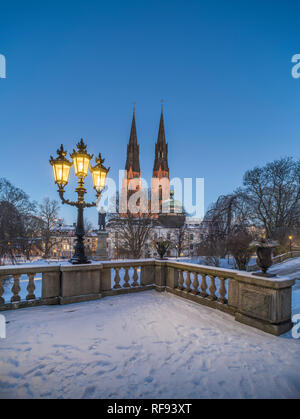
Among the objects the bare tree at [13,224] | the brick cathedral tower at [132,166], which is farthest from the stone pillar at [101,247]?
the brick cathedral tower at [132,166]

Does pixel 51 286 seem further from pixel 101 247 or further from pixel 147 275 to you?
pixel 101 247

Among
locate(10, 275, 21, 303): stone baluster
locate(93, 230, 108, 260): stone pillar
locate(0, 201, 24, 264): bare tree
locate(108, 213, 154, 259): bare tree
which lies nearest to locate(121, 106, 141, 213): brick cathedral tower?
locate(108, 213, 154, 259): bare tree

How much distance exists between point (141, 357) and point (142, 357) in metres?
0.01

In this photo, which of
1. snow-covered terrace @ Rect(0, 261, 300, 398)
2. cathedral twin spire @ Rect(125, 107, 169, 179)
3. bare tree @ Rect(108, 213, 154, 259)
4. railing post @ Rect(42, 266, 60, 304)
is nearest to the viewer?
snow-covered terrace @ Rect(0, 261, 300, 398)

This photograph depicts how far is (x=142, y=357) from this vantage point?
2.92 meters

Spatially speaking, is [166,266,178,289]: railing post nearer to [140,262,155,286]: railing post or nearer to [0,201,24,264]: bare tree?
[140,262,155,286]: railing post

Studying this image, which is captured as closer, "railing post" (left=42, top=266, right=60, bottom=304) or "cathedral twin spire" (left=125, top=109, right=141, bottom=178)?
"railing post" (left=42, top=266, right=60, bottom=304)

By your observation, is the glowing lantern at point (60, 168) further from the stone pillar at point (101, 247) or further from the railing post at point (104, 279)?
the stone pillar at point (101, 247)

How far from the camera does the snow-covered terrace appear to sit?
2.32 m

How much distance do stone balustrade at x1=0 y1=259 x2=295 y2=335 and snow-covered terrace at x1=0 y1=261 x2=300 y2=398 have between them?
27cm

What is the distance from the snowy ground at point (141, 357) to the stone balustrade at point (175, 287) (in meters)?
0.32

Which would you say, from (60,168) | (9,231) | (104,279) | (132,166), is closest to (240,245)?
(104,279)
